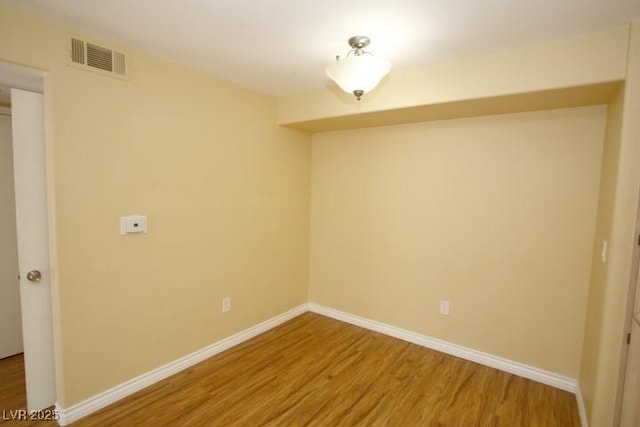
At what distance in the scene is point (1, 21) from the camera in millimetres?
1646

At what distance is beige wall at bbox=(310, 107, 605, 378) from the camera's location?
236 cm

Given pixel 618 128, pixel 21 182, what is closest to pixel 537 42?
pixel 618 128

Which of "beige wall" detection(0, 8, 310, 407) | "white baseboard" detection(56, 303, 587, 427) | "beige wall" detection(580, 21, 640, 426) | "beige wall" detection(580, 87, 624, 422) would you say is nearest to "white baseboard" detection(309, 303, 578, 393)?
"white baseboard" detection(56, 303, 587, 427)

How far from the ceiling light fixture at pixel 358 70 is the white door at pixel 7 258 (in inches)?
110

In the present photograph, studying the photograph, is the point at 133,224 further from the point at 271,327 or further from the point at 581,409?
the point at 581,409

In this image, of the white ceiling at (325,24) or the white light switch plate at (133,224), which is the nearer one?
the white ceiling at (325,24)

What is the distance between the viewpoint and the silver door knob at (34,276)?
1.95m

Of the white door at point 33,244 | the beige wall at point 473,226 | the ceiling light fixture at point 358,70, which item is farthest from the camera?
the beige wall at point 473,226

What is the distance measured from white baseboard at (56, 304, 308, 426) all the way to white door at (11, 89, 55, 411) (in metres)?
0.25

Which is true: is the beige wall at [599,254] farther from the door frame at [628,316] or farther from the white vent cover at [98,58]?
the white vent cover at [98,58]

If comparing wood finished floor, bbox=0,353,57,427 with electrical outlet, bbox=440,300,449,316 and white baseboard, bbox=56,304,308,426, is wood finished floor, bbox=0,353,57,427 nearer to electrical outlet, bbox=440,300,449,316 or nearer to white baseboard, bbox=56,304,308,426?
white baseboard, bbox=56,304,308,426

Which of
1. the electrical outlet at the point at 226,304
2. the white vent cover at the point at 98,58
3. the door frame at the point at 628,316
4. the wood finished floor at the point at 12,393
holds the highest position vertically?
the white vent cover at the point at 98,58

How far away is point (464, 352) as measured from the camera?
2.83 m

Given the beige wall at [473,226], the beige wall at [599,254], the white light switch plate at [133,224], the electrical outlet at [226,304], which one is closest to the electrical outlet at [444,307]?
the beige wall at [473,226]
